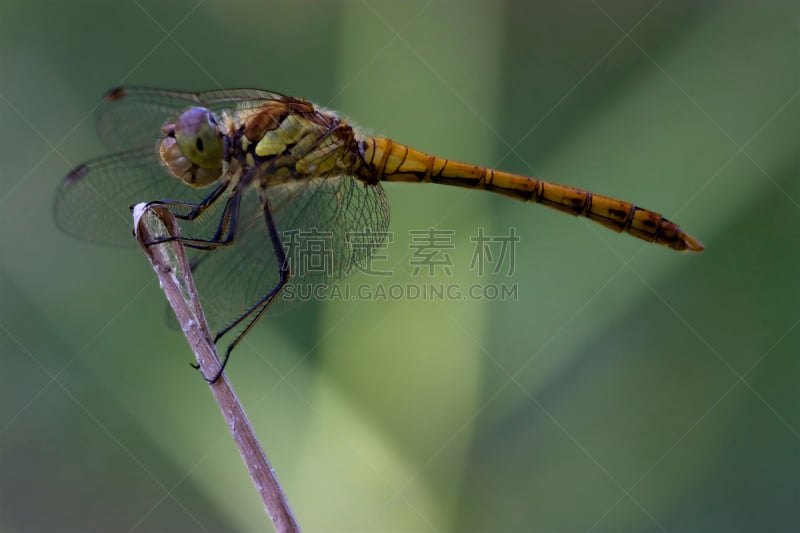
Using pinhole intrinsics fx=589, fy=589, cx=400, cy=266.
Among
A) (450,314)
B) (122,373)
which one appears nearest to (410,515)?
(450,314)

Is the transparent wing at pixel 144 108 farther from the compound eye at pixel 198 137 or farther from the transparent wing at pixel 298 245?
the transparent wing at pixel 298 245

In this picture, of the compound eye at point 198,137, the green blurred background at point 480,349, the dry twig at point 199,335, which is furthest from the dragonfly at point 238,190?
the dry twig at point 199,335

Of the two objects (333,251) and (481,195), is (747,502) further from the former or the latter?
(333,251)

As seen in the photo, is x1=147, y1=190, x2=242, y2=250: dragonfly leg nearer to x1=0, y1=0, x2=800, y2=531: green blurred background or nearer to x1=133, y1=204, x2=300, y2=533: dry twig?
x1=133, y1=204, x2=300, y2=533: dry twig

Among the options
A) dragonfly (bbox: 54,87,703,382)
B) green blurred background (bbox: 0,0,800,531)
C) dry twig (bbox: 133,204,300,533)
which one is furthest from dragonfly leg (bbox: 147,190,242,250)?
green blurred background (bbox: 0,0,800,531)

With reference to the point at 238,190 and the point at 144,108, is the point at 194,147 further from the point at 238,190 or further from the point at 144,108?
the point at 144,108

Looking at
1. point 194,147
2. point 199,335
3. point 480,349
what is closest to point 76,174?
point 194,147

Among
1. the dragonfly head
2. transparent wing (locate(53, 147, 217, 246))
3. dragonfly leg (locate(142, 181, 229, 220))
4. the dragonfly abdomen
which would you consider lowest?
transparent wing (locate(53, 147, 217, 246))
